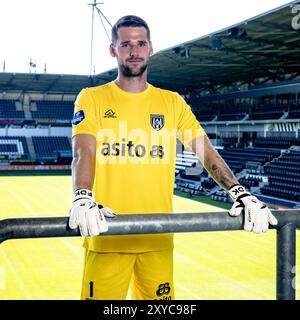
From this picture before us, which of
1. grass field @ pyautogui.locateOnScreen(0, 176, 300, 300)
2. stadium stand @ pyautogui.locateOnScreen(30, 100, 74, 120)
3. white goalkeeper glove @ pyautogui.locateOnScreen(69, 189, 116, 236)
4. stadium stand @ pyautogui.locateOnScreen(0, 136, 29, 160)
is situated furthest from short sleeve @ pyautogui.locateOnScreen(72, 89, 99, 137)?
stadium stand @ pyautogui.locateOnScreen(30, 100, 74, 120)

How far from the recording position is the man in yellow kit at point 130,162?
2.72 m

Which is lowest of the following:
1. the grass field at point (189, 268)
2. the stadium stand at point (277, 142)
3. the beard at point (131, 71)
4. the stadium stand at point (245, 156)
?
the grass field at point (189, 268)

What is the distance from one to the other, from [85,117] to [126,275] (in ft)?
3.05

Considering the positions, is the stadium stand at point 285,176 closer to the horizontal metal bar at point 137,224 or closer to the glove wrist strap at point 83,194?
the glove wrist strap at point 83,194

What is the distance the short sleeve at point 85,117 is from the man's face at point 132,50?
11.0 inches

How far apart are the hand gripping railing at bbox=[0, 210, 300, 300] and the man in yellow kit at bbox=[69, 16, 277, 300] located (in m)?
0.82

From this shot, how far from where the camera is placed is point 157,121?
2.90 m

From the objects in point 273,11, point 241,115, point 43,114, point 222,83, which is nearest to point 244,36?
point 273,11

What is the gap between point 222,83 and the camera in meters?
47.1

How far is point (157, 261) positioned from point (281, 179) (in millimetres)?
27793

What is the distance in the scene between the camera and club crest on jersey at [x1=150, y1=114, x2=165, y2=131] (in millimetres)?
2883

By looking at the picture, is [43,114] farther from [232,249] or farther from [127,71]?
[127,71]

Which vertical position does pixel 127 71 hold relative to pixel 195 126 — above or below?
above

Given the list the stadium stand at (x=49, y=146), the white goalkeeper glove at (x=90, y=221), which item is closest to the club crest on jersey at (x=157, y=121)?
the white goalkeeper glove at (x=90, y=221)
